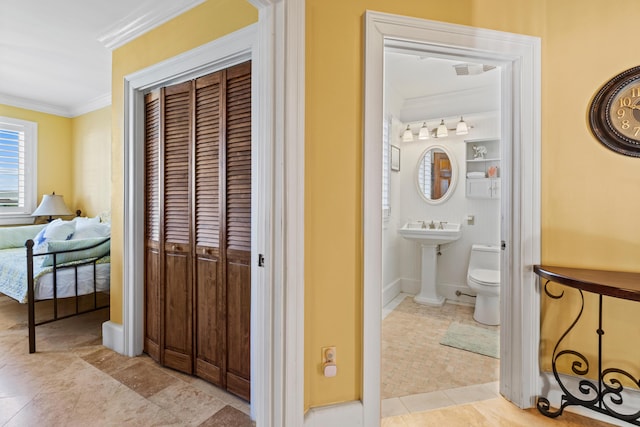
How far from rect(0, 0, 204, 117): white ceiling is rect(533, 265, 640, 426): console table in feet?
8.63

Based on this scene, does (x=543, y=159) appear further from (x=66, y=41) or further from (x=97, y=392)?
(x=66, y=41)

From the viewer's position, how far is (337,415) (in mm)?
1460

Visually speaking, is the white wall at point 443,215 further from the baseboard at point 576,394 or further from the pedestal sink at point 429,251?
the baseboard at point 576,394

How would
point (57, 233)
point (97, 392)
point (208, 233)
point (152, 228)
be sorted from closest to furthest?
point (97, 392), point (208, 233), point (152, 228), point (57, 233)

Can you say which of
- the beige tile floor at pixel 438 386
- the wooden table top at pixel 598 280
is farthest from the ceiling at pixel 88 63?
the beige tile floor at pixel 438 386

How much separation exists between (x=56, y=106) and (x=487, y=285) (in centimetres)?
606

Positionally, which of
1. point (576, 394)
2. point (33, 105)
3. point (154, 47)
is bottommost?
point (576, 394)

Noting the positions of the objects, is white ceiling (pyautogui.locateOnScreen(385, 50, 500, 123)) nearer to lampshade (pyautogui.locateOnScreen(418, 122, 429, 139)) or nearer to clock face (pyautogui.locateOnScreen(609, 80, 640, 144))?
lampshade (pyautogui.locateOnScreen(418, 122, 429, 139))

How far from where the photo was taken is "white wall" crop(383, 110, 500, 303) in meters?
3.50

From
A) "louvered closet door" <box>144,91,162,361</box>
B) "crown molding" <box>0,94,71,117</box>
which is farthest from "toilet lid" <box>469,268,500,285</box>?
"crown molding" <box>0,94,71,117</box>

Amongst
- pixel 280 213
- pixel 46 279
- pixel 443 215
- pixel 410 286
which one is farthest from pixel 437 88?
pixel 46 279

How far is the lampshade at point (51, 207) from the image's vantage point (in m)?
4.17

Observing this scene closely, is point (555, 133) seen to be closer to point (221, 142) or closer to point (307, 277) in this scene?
point (307, 277)

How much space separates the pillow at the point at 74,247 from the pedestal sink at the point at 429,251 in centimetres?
303
